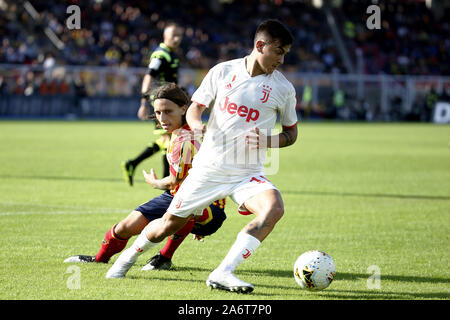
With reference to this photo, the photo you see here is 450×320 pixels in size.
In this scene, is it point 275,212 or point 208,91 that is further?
point 208,91

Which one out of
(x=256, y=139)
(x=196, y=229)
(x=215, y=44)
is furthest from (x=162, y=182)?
(x=215, y=44)

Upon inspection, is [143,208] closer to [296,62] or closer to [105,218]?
[105,218]

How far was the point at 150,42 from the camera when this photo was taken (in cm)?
4191

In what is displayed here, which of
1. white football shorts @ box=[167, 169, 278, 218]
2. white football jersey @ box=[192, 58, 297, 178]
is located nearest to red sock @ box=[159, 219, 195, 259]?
white football shorts @ box=[167, 169, 278, 218]

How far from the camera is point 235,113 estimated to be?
5.55 m

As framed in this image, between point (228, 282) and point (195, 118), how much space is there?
4.08ft

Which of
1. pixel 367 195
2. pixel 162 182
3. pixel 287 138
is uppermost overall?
pixel 287 138

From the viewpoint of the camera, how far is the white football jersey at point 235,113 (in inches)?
218

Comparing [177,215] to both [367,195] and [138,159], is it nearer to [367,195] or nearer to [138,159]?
[138,159]

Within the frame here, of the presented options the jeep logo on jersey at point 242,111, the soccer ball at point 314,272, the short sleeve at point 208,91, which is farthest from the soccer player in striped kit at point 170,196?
the soccer ball at point 314,272

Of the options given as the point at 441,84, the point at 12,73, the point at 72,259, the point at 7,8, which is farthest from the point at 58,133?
the point at 441,84

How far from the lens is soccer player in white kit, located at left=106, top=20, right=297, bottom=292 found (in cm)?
541

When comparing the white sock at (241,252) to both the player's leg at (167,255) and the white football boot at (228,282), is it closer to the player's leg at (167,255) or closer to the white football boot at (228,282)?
the white football boot at (228,282)

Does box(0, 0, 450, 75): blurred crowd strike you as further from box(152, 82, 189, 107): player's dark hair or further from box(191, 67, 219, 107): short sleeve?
box(191, 67, 219, 107): short sleeve
